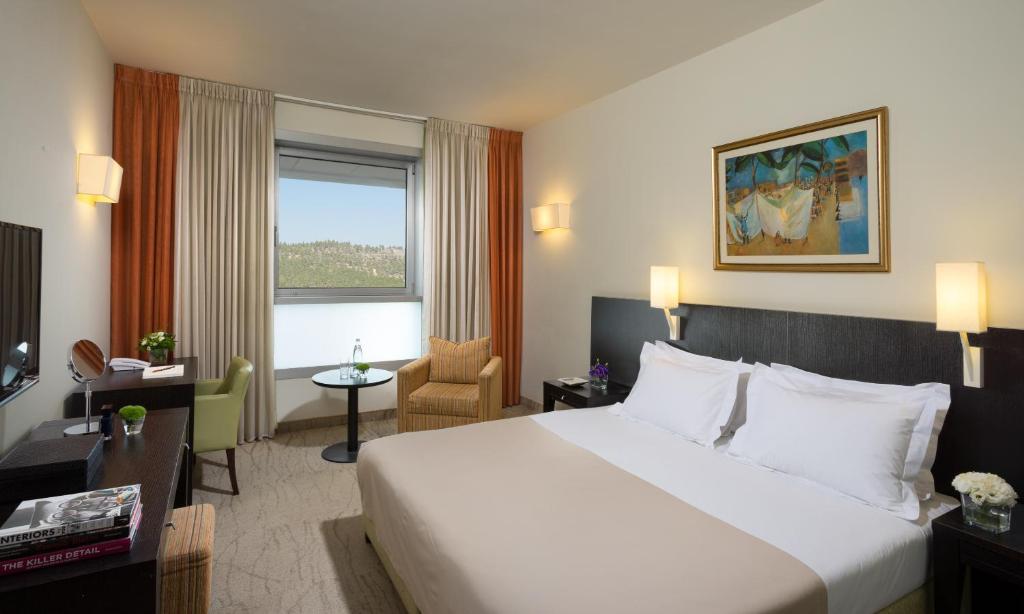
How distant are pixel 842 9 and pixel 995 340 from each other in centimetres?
177

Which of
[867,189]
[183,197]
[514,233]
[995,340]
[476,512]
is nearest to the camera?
[476,512]

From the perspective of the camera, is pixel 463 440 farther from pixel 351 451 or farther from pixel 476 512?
pixel 351 451

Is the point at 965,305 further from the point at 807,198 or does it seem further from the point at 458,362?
the point at 458,362

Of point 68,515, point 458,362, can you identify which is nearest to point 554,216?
point 458,362

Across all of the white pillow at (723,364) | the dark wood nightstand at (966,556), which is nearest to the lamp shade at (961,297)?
the dark wood nightstand at (966,556)

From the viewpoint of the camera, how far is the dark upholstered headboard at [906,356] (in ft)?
6.94

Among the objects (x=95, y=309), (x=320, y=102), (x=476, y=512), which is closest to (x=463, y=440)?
(x=476, y=512)

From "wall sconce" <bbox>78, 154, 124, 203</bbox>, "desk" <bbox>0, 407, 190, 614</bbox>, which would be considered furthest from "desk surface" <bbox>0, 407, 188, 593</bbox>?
"wall sconce" <bbox>78, 154, 124, 203</bbox>

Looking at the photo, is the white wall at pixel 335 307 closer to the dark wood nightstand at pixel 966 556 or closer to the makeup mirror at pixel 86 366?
the makeup mirror at pixel 86 366

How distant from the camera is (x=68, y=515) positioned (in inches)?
54.5

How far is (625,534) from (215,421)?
8.53 feet

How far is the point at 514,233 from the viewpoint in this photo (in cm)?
549

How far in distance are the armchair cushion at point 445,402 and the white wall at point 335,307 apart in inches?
41.8

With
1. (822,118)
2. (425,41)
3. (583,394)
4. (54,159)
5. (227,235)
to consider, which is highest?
(425,41)
